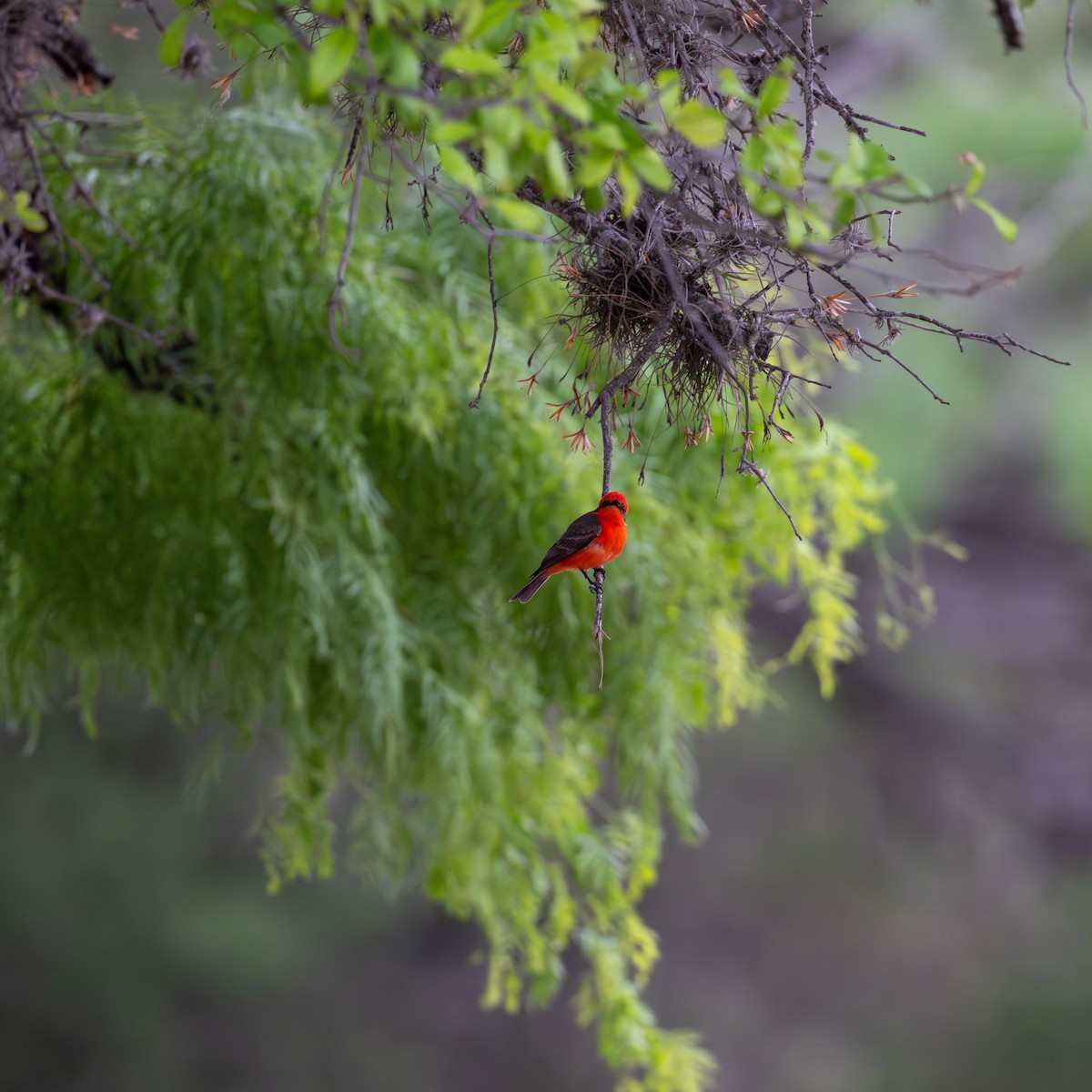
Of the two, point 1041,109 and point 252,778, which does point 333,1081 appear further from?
point 1041,109

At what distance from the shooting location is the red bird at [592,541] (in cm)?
146

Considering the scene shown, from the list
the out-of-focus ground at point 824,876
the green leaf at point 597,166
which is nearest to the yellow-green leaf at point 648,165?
the green leaf at point 597,166

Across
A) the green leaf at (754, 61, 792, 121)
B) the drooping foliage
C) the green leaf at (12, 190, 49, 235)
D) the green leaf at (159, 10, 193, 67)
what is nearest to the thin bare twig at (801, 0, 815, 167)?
the green leaf at (754, 61, 792, 121)

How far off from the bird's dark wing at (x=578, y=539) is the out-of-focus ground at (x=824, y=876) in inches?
190

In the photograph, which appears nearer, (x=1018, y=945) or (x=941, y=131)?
(x=941, y=131)

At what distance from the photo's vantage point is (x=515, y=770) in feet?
8.74

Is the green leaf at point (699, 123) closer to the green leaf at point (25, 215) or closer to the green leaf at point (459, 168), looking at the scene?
the green leaf at point (459, 168)

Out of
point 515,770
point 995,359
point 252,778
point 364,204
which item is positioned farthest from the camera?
point 252,778

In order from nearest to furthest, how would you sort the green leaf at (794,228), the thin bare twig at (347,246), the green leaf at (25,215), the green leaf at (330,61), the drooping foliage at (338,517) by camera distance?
the green leaf at (330,61) < the green leaf at (794,228) < the thin bare twig at (347,246) < the green leaf at (25,215) < the drooping foliage at (338,517)

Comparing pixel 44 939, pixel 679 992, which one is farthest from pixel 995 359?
pixel 44 939

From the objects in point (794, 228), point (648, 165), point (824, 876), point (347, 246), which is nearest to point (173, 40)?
point (347, 246)

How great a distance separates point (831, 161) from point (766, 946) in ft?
25.1

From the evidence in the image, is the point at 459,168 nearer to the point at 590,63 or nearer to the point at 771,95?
the point at 590,63

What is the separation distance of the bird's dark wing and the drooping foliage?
2.60 ft
